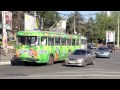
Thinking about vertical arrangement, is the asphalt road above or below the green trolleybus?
below

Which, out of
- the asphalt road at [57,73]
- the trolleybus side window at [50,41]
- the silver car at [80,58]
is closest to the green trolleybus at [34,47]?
the trolleybus side window at [50,41]

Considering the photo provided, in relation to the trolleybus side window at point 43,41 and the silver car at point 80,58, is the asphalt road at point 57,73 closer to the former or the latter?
the silver car at point 80,58

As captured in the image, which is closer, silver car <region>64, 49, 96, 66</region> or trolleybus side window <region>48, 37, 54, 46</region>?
silver car <region>64, 49, 96, 66</region>

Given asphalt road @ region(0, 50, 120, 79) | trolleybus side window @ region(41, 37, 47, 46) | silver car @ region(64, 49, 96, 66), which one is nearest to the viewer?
asphalt road @ region(0, 50, 120, 79)

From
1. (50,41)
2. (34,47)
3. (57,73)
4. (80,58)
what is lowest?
(57,73)

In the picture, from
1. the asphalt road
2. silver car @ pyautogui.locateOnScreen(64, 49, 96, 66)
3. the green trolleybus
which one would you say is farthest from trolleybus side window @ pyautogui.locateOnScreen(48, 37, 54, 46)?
the asphalt road

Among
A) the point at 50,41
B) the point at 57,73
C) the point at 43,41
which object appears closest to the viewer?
the point at 57,73

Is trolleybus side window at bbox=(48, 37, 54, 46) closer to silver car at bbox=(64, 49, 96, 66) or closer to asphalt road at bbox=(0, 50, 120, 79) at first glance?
silver car at bbox=(64, 49, 96, 66)

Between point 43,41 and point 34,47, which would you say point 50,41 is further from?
point 34,47

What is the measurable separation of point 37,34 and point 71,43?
25.8ft

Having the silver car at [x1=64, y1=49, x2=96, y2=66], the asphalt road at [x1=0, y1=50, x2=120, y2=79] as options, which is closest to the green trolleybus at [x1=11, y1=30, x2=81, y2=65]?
the silver car at [x1=64, y1=49, x2=96, y2=66]

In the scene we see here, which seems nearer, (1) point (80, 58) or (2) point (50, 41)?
(1) point (80, 58)

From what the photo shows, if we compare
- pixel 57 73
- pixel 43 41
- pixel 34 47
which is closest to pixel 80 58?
pixel 43 41

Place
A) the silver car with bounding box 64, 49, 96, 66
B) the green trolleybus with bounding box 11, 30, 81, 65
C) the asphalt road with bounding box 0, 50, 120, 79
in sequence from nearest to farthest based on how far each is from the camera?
the asphalt road with bounding box 0, 50, 120, 79
the green trolleybus with bounding box 11, 30, 81, 65
the silver car with bounding box 64, 49, 96, 66
